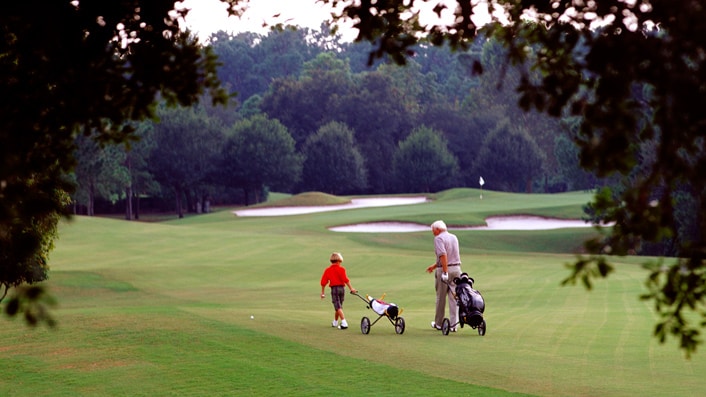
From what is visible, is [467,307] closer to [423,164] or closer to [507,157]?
[423,164]

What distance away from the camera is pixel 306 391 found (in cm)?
1285

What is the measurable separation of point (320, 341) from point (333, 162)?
79310mm

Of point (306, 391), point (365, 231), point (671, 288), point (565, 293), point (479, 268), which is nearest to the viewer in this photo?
point (671, 288)

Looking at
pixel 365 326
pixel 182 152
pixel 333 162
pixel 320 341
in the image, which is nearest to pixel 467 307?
pixel 365 326

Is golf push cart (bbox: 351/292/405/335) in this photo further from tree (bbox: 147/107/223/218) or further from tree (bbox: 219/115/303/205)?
tree (bbox: 147/107/223/218)

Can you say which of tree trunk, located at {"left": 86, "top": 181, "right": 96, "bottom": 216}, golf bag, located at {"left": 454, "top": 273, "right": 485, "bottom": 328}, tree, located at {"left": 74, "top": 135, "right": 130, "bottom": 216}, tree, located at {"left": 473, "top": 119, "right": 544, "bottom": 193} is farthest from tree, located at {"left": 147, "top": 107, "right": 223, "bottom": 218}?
golf bag, located at {"left": 454, "top": 273, "right": 485, "bottom": 328}

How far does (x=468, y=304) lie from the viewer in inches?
714

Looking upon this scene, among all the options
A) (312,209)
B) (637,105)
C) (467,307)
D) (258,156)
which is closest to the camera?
(637,105)

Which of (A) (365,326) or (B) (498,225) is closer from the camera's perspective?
(A) (365,326)

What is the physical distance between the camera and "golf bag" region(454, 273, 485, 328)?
59.3ft

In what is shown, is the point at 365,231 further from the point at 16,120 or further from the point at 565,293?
the point at 16,120

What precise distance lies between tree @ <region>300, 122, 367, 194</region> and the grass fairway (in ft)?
187

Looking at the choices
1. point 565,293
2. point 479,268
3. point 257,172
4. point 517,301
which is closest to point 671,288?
point 517,301

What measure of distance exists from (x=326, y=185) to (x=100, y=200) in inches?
819
